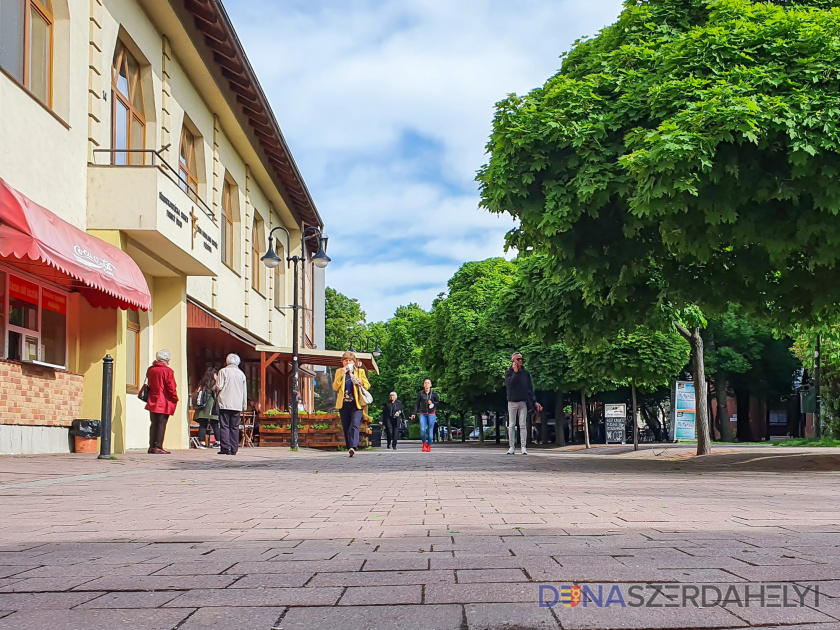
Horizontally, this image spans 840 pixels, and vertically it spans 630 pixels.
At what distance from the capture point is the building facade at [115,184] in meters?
13.6

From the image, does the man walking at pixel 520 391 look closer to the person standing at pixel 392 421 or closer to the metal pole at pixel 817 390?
the person standing at pixel 392 421

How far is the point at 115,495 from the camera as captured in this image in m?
8.01

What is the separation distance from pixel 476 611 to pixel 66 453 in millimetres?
13619

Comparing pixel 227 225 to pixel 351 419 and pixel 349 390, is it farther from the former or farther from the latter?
pixel 349 390

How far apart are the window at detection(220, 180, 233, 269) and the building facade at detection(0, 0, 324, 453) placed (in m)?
0.22

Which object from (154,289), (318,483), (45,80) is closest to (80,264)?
(45,80)

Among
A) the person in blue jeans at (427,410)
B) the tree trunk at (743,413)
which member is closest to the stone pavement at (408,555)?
the person in blue jeans at (427,410)

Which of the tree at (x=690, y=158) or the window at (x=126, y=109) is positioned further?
the window at (x=126, y=109)

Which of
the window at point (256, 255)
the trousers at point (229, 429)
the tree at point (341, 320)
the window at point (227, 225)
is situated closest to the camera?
the trousers at point (229, 429)

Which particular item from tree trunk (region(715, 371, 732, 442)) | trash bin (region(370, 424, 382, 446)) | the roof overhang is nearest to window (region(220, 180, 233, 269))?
the roof overhang

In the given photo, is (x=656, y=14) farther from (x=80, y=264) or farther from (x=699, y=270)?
(x=80, y=264)

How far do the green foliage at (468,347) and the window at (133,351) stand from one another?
735 inches

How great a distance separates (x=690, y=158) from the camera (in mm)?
A: 10023

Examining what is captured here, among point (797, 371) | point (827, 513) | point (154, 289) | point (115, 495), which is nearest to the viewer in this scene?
point (827, 513)
